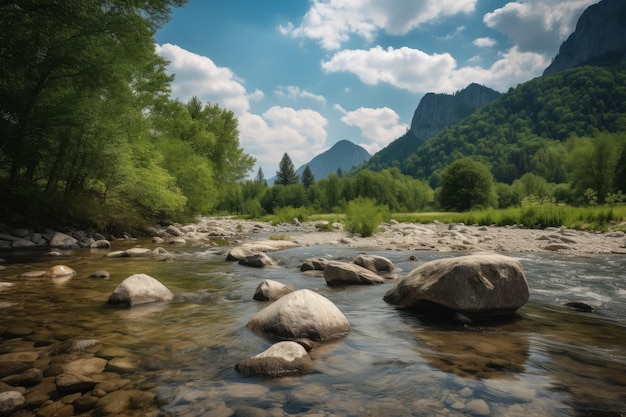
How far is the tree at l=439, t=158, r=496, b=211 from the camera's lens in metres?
56.6

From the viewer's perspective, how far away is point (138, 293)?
18.7ft

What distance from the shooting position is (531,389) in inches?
111

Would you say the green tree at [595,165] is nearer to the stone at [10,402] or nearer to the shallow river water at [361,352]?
the shallow river water at [361,352]

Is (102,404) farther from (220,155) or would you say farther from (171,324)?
(220,155)

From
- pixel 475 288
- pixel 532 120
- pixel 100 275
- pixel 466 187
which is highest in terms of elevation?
pixel 532 120

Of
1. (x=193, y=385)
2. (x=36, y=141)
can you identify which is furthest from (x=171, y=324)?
(x=36, y=141)

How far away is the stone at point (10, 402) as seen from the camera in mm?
2382

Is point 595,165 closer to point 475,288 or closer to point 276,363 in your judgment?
point 475,288

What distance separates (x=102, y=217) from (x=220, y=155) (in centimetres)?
2164

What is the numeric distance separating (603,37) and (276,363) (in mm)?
260073

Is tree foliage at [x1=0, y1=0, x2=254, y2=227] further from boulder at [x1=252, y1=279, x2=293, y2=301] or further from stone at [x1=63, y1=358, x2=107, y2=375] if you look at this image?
stone at [x1=63, y1=358, x2=107, y2=375]

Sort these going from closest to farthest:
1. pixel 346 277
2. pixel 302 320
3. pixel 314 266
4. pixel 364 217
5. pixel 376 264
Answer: pixel 302 320 → pixel 346 277 → pixel 376 264 → pixel 314 266 → pixel 364 217

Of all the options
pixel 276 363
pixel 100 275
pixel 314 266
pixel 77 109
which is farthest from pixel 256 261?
pixel 77 109

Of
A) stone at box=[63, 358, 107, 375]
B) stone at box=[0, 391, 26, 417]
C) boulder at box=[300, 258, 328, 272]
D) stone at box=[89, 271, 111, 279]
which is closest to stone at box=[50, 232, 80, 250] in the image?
stone at box=[89, 271, 111, 279]
